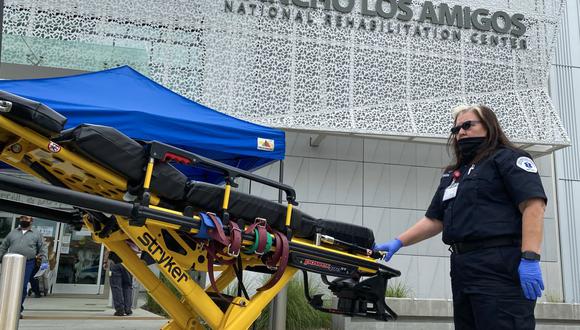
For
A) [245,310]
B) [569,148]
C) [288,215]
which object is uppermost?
[569,148]

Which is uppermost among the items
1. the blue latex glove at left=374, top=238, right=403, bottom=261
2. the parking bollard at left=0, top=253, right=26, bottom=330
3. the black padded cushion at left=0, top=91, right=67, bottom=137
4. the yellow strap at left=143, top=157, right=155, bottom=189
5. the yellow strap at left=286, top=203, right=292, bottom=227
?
the black padded cushion at left=0, top=91, right=67, bottom=137

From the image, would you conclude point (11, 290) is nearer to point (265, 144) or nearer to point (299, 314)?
point (265, 144)

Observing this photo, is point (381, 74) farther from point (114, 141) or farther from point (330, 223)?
point (114, 141)

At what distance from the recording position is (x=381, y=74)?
9.74 m

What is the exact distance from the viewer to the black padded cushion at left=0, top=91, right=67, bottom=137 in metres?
2.24

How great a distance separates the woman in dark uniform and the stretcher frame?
0.72 metres

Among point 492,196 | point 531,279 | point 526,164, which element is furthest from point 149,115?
point 531,279

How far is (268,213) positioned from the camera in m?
3.01

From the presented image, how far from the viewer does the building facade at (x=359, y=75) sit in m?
9.05

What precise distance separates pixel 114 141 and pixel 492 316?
2076 millimetres

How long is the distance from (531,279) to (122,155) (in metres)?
2.11

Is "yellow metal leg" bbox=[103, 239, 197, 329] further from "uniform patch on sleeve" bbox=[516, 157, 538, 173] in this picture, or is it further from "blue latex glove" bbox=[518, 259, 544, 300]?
"uniform patch on sleeve" bbox=[516, 157, 538, 173]

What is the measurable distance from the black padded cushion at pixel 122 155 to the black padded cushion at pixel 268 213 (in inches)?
4.3

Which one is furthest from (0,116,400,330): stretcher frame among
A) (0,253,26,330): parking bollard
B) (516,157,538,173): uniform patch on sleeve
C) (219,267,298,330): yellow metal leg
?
(516,157,538,173): uniform patch on sleeve
